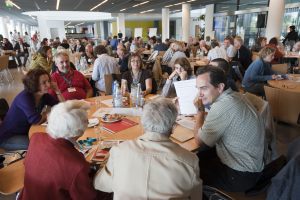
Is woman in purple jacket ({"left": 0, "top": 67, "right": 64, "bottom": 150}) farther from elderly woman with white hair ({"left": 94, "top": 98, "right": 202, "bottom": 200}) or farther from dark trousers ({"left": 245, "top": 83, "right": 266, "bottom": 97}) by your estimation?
dark trousers ({"left": 245, "top": 83, "right": 266, "bottom": 97})

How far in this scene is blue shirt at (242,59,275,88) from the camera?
407cm

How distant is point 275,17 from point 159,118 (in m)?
8.92

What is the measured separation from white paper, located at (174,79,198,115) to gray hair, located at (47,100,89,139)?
3.67ft

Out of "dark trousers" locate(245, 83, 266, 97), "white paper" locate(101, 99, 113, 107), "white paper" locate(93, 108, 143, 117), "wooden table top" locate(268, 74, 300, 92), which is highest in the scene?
"wooden table top" locate(268, 74, 300, 92)

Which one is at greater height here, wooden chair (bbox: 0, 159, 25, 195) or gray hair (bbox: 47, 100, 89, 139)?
gray hair (bbox: 47, 100, 89, 139)

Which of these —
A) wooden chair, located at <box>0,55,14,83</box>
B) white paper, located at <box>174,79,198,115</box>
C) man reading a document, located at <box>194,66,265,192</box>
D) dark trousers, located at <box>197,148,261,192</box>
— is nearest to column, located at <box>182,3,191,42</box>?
wooden chair, located at <box>0,55,14,83</box>

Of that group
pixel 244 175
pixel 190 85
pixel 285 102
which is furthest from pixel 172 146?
pixel 285 102

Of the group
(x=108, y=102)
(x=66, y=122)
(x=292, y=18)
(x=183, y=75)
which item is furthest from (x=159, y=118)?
(x=292, y=18)

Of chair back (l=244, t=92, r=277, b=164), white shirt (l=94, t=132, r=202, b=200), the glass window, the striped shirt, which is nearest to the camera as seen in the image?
white shirt (l=94, t=132, r=202, b=200)

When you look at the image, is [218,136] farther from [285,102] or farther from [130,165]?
[285,102]

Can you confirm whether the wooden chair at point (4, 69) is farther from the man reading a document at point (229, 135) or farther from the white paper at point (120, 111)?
the man reading a document at point (229, 135)

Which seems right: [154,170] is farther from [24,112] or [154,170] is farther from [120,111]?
[24,112]

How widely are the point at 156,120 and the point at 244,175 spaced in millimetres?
902

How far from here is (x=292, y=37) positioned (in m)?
8.88
